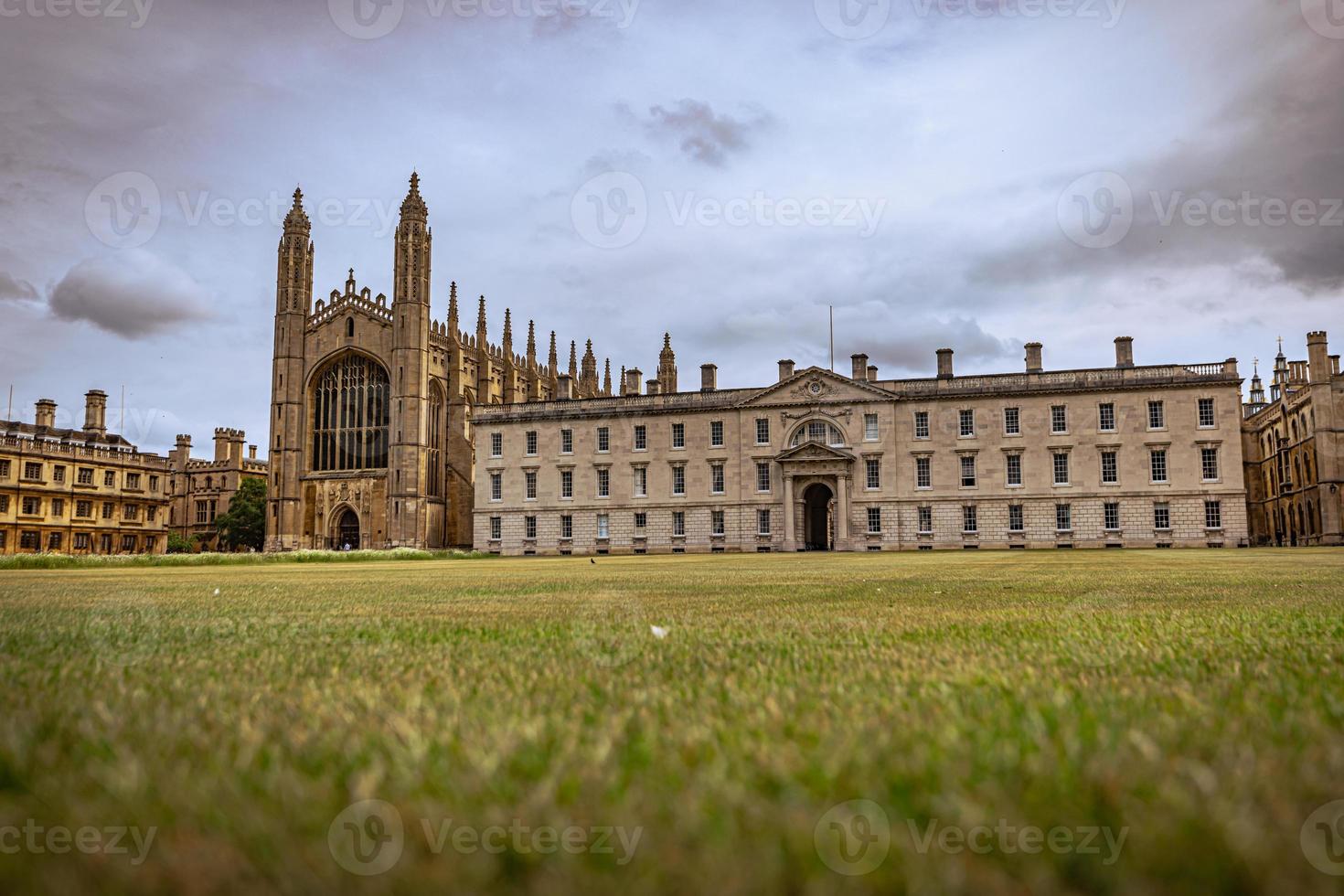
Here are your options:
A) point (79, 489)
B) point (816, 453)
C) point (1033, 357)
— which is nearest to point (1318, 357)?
point (1033, 357)

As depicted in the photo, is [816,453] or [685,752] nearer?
[685,752]

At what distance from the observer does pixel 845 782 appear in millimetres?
Result: 1880

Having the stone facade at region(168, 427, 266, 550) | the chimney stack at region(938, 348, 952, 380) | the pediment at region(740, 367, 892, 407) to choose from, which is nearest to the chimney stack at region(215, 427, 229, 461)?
the stone facade at region(168, 427, 266, 550)

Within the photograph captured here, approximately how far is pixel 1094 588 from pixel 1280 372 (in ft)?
320

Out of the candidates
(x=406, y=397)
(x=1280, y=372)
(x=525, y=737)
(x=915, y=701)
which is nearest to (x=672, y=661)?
(x=915, y=701)

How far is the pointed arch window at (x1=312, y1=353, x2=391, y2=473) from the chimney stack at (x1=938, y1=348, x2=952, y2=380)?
3500 centimetres

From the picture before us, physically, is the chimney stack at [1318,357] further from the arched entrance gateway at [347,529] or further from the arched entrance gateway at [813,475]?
the arched entrance gateway at [347,529]

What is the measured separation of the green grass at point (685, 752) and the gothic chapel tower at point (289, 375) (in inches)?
2319

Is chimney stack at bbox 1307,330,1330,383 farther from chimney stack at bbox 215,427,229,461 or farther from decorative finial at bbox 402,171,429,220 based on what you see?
chimney stack at bbox 215,427,229,461

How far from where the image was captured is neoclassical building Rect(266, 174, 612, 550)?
5866cm

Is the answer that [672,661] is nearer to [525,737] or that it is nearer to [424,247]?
[525,737]

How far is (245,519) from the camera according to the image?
249 feet

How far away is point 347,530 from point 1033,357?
145ft

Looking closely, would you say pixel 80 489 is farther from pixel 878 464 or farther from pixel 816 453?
pixel 878 464
